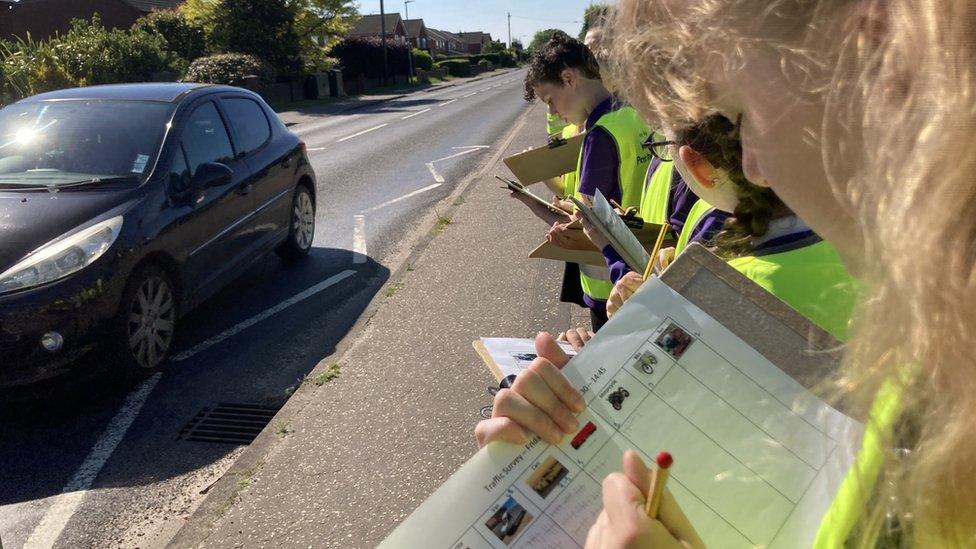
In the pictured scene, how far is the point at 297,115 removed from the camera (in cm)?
2730

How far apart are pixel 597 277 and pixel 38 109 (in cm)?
455

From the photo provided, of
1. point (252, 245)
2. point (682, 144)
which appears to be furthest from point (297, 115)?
point (682, 144)

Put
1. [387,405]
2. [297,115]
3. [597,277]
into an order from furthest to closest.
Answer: [297,115], [387,405], [597,277]

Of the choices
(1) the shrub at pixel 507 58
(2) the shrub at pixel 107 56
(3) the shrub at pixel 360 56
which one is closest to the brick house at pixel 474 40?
(1) the shrub at pixel 507 58

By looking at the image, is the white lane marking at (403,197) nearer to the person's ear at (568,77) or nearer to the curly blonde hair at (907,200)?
the person's ear at (568,77)

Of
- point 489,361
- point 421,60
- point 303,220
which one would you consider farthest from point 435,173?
point 421,60

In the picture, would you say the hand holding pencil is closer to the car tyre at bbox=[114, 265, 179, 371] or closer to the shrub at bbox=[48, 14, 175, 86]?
the car tyre at bbox=[114, 265, 179, 371]

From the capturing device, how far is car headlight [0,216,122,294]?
387 centimetres

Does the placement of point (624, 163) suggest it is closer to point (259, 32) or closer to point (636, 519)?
point (636, 519)

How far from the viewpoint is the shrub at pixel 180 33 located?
120 ft

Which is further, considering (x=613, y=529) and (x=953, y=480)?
(x=613, y=529)

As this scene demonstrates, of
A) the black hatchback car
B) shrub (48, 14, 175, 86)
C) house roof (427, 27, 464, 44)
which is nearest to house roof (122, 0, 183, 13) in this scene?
shrub (48, 14, 175, 86)

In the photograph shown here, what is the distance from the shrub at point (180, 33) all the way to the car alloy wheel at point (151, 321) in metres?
35.7

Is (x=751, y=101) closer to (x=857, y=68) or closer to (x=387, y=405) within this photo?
(x=857, y=68)
